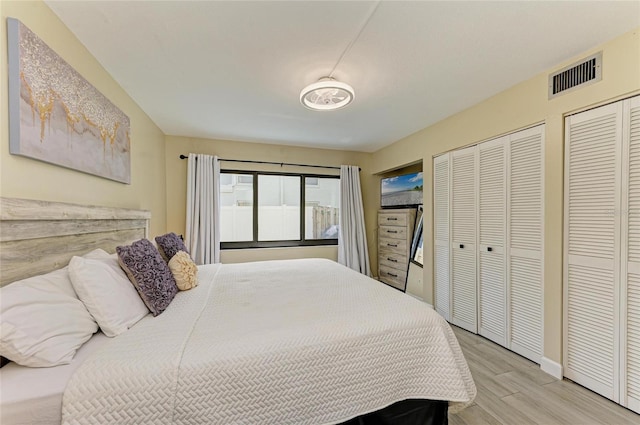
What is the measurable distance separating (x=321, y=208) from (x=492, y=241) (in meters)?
2.64

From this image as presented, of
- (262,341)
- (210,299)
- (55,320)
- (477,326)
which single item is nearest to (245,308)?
(210,299)

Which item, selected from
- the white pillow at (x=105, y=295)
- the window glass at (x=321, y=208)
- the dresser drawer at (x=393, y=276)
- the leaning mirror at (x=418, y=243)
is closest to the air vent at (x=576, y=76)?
the leaning mirror at (x=418, y=243)

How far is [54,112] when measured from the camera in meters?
1.43

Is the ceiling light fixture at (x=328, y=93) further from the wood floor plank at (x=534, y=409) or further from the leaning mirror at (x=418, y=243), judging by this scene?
the wood floor plank at (x=534, y=409)

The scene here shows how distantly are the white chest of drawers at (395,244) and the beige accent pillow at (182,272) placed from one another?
2960mm

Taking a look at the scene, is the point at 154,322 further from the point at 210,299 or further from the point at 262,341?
the point at 262,341

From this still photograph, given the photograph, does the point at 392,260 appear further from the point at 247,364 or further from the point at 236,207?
the point at 247,364

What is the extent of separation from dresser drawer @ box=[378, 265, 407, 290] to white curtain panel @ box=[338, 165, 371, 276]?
0.24m

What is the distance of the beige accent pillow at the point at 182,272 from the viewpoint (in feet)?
6.18

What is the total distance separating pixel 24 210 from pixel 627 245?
3.39m

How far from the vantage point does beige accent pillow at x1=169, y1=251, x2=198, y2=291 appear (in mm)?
1884

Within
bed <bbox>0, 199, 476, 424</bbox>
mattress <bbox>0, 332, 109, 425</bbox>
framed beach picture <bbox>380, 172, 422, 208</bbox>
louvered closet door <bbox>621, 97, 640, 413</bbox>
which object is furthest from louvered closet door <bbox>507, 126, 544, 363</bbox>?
mattress <bbox>0, 332, 109, 425</bbox>

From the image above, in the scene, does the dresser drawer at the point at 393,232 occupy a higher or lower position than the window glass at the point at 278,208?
lower

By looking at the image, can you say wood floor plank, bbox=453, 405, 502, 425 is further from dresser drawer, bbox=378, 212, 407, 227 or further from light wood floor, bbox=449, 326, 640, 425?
dresser drawer, bbox=378, 212, 407, 227
